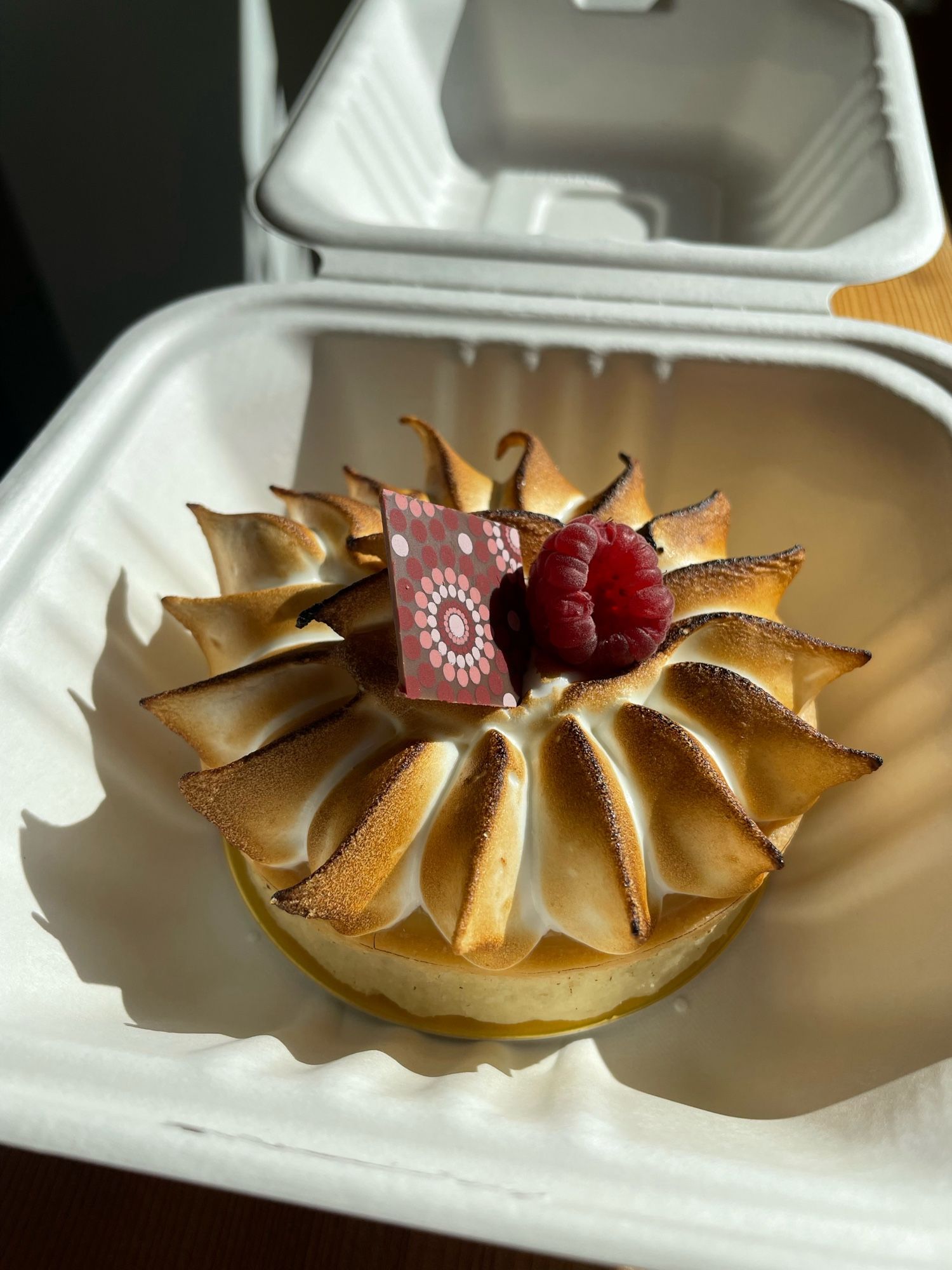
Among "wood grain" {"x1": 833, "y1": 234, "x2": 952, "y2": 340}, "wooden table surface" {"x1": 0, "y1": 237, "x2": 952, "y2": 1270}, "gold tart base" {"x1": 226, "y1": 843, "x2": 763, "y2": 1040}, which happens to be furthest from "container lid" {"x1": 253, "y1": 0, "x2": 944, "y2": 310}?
"wooden table surface" {"x1": 0, "y1": 237, "x2": 952, "y2": 1270}

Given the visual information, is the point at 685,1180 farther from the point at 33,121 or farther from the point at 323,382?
the point at 33,121

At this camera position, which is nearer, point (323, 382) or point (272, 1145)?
point (272, 1145)

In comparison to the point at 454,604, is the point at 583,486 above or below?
below

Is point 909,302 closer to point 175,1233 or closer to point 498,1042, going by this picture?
point 498,1042

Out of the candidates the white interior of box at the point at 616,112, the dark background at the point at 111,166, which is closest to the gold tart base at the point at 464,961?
the white interior of box at the point at 616,112

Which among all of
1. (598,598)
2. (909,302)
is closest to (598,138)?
(909,302)

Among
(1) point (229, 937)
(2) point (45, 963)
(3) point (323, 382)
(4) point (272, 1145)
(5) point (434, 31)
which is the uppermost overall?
(5) point (434, 31)

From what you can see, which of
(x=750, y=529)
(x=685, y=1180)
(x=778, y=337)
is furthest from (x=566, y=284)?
(x=685, y=1180)

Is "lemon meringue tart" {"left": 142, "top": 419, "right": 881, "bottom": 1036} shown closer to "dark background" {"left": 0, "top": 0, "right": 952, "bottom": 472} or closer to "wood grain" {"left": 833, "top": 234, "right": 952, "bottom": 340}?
"wood grain" {"left": 833, "top": 234, "right": 952, "bottom": 340}
